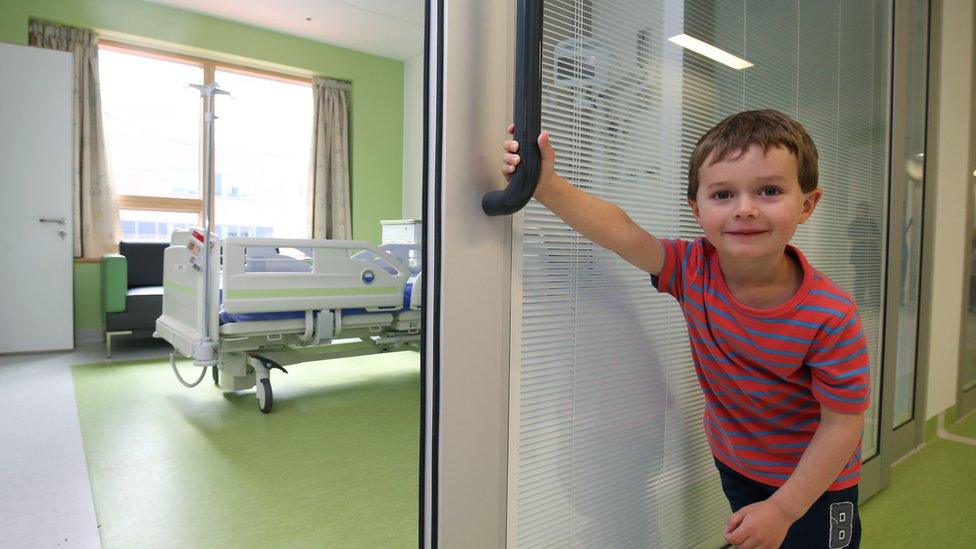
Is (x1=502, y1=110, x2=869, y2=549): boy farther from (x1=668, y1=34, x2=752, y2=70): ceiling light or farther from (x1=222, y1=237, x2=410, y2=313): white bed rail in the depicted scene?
(x1=222, y1=237, x2=410, y2=313): white bed rail

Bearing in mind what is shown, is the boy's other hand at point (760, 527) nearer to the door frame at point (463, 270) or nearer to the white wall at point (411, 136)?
the door frame at point (463, 270)

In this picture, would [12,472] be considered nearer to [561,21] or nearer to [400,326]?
[400,326]

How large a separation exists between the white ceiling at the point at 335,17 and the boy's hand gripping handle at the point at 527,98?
4393 millimetres

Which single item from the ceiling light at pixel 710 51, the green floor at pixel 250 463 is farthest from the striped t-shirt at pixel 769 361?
the green floor at pixel 250 463

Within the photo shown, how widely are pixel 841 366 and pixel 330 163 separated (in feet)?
19.2

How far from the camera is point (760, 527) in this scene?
73cm

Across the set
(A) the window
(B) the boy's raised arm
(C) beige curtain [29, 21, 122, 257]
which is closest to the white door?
(C) beige curtain [29, 21, 122, 257]

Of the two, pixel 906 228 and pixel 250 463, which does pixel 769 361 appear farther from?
pixel 250 463

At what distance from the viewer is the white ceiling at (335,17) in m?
4.97

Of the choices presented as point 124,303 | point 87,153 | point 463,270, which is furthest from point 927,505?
point 87,153

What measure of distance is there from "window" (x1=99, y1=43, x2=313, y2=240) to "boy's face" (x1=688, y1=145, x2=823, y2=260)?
5.49 meters

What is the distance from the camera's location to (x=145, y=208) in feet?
16.9

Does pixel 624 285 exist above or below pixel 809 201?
below

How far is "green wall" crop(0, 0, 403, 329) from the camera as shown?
4625 millimetres
